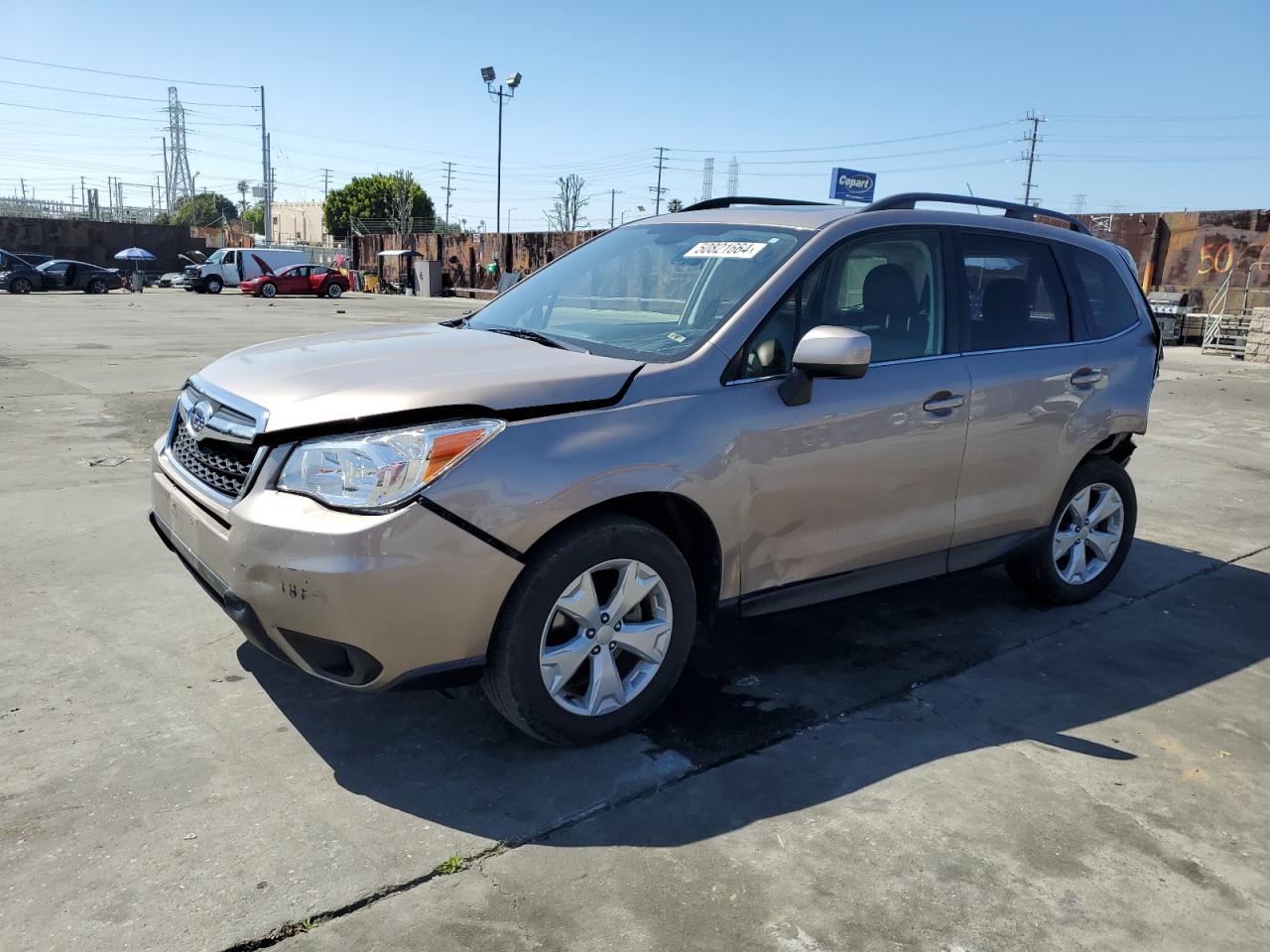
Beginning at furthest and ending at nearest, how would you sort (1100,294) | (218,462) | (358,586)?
(1100,294), (218,462), (358,586)

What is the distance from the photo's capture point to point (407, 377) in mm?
3055

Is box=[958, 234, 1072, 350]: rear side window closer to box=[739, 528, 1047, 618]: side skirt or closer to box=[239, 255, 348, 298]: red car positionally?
box=[739, 528, 1047, 618]: side skirt

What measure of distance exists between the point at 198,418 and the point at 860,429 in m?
2.35

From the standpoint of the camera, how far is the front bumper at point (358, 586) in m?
2.69

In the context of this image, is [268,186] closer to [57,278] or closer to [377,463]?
[57,278]

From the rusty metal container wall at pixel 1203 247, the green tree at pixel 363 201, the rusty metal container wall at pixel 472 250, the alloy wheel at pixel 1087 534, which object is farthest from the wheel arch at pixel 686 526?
the green tree at pixel 363 201

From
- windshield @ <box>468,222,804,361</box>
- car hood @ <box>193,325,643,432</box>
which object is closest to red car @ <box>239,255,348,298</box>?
windshield @ <box>468,222,804,361</box>

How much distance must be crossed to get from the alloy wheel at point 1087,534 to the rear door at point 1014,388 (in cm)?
25

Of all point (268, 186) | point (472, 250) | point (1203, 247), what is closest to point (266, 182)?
point (268, 186)

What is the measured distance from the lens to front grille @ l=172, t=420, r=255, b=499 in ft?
Answer: 9.97

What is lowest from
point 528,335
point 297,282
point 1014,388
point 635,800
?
point 635,800

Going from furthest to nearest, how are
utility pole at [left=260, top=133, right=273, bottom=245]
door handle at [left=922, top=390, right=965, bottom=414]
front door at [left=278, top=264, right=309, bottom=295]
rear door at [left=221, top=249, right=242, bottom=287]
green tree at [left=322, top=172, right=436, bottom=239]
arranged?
green tree at [left=322, top=172, right=436, bottom=239], utility pole at [left=260, top=133, right=273, bottom=245], rear door at [left=221, top=249, right=242, bottom=287], front door at [left=278, top=264, right=309, bottom=295], door handle at [left=922, top=390, right=965, bottom=414]

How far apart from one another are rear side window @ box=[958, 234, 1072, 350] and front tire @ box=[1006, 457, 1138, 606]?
29.1 inches

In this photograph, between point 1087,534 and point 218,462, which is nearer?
point 218,462
